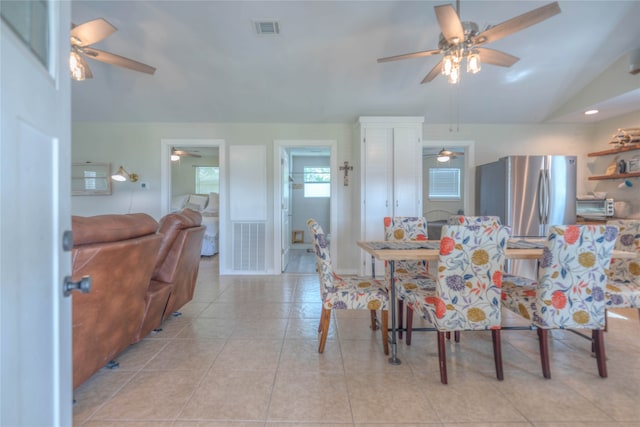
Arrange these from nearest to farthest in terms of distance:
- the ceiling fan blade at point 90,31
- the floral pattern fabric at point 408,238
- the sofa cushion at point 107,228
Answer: the sofa cushion at point 107,228 → the ceiling fan blade at point 90,31 → the floral pattern fabric at point 408,238

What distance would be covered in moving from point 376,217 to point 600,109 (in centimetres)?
321

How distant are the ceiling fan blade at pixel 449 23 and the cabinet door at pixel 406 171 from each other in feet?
6.67

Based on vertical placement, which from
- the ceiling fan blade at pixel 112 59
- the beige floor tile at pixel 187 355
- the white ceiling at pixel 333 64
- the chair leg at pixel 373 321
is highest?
the white ceiling at pixel 333 64

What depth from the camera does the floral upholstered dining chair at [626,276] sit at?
7.01 feet

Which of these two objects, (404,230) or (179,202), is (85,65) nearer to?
(404,230)

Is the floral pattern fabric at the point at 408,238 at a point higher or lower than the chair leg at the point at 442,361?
higher

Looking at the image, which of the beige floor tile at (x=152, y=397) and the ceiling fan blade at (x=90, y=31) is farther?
the ceiling fan blade at (x=90, y=31)

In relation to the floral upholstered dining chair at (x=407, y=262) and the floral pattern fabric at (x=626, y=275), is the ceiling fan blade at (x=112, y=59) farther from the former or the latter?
the floral pattern fabric at (x=626, y=275)

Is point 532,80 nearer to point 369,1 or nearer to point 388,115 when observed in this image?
point 388,115

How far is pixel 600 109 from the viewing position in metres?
4.00

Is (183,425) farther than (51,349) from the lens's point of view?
Yes

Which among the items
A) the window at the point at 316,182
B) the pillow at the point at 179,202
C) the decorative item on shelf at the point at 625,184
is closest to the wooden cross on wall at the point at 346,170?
the window at the point at 316,182

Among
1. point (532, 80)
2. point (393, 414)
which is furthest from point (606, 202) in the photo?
point (393, 414)

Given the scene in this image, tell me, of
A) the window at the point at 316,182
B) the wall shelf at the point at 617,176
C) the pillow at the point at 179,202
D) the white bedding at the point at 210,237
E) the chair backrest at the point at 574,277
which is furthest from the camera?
the window at the point at 316,182
